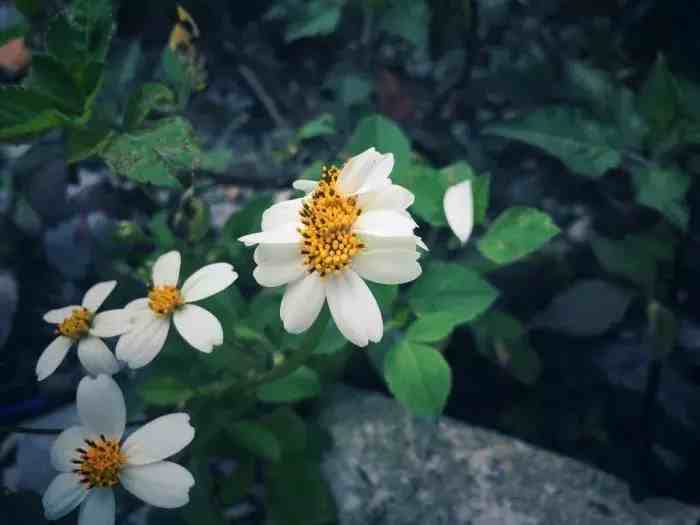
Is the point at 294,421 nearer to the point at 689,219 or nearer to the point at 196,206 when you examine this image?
the point at 196,206

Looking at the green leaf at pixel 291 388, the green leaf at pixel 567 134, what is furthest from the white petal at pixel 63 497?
the green leaf at pixel 567 134

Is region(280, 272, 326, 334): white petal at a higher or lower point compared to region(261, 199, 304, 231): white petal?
lower

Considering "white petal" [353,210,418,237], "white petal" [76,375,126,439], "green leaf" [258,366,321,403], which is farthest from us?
"green leaf" [258,366,321,403]

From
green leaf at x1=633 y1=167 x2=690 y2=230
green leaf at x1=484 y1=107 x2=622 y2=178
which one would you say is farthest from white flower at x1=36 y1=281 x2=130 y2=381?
green leaf at x1=633 y1=167 x2=690 y2=230

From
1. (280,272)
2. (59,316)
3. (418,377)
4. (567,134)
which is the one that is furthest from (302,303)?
(567,134)

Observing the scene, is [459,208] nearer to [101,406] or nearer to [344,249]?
[344,249]

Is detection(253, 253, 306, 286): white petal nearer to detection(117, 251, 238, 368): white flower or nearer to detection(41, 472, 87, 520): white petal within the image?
detection(117, 251, 238, 368): white flower
